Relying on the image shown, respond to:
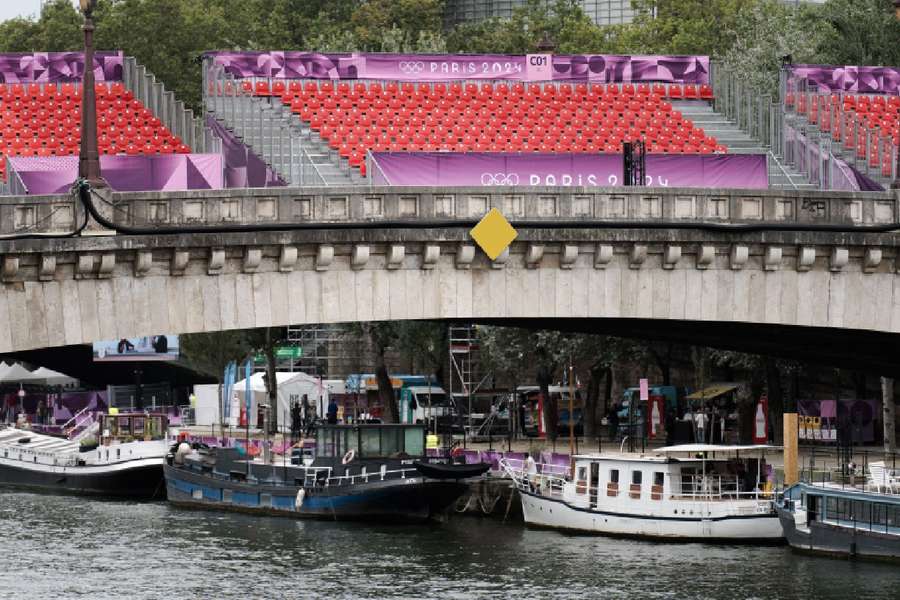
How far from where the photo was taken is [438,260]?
42.7 m

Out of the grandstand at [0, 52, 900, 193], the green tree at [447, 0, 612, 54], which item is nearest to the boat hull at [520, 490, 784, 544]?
the grandstand at [0, 52, 900, 193]

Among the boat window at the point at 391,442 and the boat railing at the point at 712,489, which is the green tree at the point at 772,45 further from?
A: the boat railing at the point at 712,489

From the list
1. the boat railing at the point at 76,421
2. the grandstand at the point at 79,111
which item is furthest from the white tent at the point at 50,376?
the grandstand at the point at 79,111

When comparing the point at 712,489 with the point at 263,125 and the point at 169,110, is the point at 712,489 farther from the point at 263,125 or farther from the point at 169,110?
the point at 169,110

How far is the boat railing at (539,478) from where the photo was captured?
211ft

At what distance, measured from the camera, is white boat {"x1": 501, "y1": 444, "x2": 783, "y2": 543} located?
195 ft

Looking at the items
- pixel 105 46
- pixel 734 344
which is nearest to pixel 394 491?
pixel 734 344

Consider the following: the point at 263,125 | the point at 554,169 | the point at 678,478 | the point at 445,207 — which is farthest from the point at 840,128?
the point at 445,207

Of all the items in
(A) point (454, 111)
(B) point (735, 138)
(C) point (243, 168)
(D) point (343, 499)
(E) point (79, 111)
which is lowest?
(D) point (343, 499)

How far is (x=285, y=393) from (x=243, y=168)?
1366 inches

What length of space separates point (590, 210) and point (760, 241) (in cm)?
355

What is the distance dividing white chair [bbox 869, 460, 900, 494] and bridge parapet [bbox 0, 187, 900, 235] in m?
11.9

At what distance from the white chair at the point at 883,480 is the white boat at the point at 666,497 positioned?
3.17m

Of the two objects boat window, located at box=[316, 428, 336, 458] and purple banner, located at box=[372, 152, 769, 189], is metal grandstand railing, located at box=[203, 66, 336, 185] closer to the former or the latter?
purple banner, located at box=[372, 152, 769, 189]
